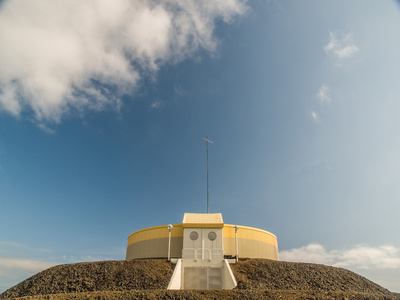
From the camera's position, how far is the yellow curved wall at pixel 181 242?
27797mm

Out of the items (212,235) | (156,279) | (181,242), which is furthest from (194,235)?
(156,279)

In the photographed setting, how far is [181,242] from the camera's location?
27.5 m

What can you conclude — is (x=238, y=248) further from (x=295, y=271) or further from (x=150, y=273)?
(x=150, y=273)

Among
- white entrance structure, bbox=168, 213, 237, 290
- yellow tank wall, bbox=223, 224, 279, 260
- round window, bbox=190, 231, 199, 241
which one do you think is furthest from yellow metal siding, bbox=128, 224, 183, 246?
yellow tank wall, bbox=223, 224, 279, 260

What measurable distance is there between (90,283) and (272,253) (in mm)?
19879

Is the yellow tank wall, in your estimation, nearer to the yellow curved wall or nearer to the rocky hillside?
the yellow curved wall

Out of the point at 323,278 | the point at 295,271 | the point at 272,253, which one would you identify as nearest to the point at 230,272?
the point at 295,271

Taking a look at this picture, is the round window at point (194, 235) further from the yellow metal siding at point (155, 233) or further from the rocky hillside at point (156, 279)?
the rocky hillside at point (156, 279)

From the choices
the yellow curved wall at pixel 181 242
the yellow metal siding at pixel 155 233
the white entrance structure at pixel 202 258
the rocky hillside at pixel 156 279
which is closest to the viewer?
the rocky hillside at pixel 156 279

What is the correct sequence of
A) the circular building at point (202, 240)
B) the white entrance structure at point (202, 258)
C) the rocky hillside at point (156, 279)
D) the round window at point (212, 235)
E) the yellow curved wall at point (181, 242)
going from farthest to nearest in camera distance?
1. the yellow curved wall at point (181, 242)
2. the round window at point (212, 235)
3. the circular building at point (202, 240)
4. the white entrance structure at point (202, 258)
5. the rocky hillside at point (156, 279)

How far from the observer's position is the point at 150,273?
20.6 meters

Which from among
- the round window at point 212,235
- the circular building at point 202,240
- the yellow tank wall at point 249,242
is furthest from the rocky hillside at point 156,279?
the yellow tank wall at point 249,242

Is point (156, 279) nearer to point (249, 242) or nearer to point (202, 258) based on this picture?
point (202, 258)

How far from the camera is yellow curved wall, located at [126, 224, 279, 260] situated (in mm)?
27797
